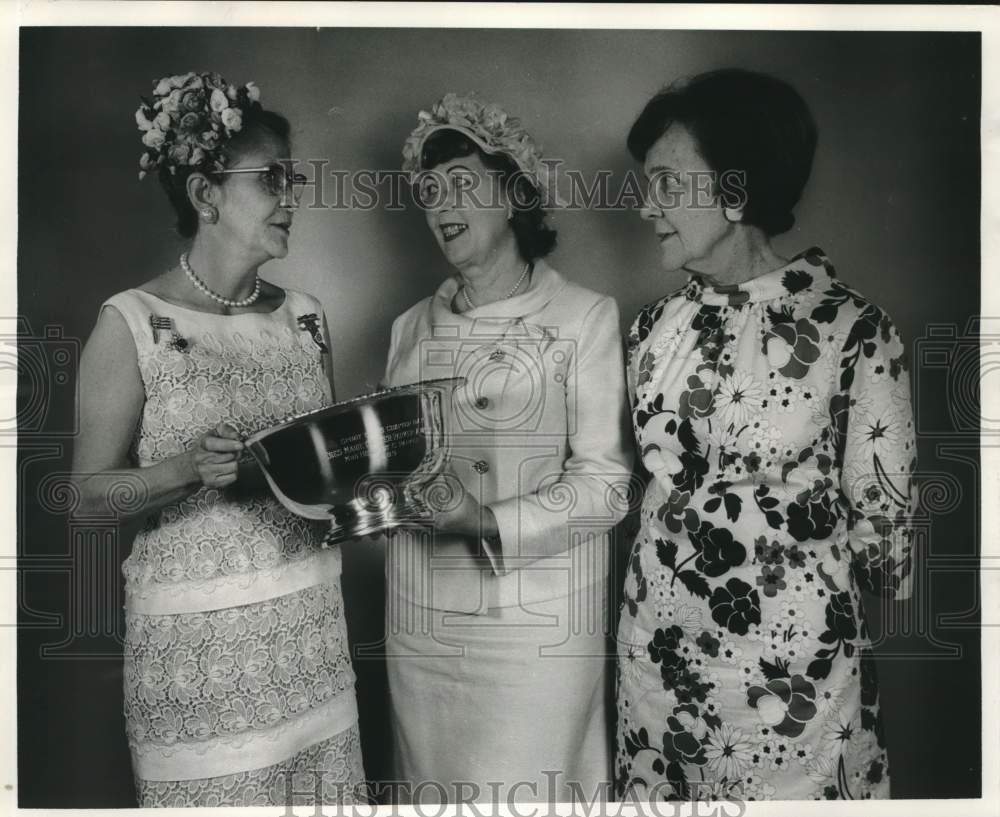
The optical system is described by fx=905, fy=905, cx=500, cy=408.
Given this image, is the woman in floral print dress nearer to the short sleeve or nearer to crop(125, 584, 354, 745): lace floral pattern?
the short sleeve

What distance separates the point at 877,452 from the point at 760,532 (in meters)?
0.21

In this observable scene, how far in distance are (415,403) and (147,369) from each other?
1.23 ft

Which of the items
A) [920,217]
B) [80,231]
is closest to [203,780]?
[80,231]

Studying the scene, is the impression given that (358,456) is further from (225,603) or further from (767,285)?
(767,285)

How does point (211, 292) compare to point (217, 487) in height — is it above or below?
above

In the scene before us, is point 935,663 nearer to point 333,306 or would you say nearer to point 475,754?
point 475,754

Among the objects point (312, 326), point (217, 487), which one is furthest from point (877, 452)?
point (217, 487)

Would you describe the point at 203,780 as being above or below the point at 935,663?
below

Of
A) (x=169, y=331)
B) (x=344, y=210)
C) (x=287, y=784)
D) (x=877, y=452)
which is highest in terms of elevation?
(x=344, y=210)

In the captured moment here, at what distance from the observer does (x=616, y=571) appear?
135 cm

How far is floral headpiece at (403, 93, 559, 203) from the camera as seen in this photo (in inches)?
51.8

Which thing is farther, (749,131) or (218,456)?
(749,131)

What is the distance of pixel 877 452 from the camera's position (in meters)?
1.32

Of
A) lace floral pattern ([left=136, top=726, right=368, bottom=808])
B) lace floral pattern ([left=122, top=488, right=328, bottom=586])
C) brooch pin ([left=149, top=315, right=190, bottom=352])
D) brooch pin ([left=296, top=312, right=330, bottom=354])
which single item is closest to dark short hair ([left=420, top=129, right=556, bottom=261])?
brooch pin ([left=296, top=312, right=330, bottom=354])
